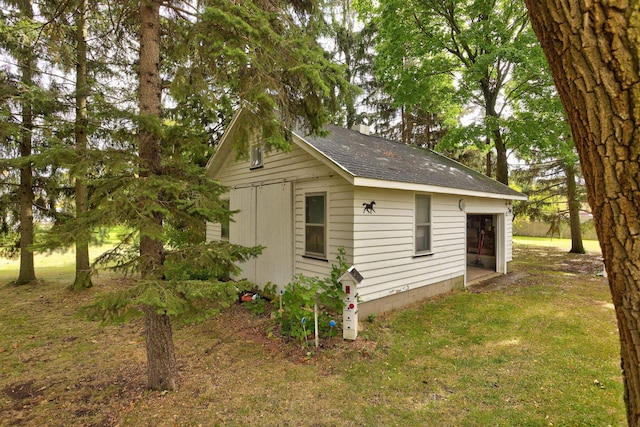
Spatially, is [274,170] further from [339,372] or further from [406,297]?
[339,372]

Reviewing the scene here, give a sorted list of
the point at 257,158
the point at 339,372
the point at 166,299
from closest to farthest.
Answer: the point at 166,299
the point at 339,372
the point at 257,158

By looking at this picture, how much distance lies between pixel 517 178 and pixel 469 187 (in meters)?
13.2

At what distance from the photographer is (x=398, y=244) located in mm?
6781

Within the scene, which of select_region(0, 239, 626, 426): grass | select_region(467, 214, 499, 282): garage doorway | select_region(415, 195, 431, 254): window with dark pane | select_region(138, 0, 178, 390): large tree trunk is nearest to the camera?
select_region(0, 239, 626, 426): grass

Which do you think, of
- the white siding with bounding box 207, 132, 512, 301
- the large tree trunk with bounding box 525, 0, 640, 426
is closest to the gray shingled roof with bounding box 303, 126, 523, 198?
the white siding with bounding box 207, 132, 512, 301

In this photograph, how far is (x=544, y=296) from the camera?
25.3 feet

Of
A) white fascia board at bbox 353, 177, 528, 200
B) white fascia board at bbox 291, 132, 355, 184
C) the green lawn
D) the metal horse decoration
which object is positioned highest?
white fascia board at bbox 291, 132, 355, 184

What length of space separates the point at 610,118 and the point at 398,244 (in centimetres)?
569

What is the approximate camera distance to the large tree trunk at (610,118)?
3.89 ft

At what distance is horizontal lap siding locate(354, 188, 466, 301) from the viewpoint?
607cm

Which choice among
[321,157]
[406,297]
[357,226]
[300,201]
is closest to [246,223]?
[300,201]

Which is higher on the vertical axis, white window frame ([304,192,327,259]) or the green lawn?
white window frame ([304,192,327,259])

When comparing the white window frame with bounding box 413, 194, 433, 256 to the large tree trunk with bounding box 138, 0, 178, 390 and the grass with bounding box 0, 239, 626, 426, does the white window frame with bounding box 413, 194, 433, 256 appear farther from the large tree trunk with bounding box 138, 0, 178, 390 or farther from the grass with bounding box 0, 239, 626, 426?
the large tree trunk with bounding box 138, 0, 178, 390

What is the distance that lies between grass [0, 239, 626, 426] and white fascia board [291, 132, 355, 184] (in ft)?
8.95
